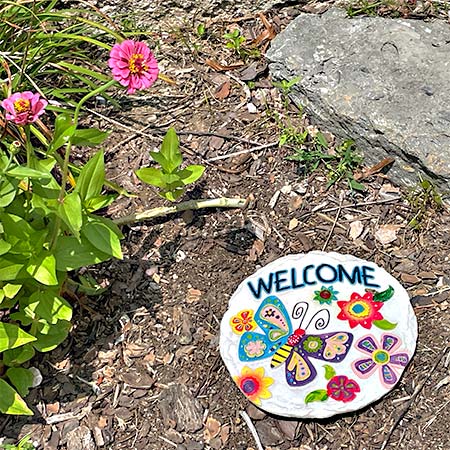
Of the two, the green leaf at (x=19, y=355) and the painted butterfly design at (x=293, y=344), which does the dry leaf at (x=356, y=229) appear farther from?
the green leaf at (x=19, y=355)

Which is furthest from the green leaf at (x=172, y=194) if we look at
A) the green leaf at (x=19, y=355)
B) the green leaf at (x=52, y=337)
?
the green leaf at (x=19, y=355)

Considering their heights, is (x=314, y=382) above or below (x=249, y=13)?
below

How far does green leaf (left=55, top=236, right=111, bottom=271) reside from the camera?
1.97 m

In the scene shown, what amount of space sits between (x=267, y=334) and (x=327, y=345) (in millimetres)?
172

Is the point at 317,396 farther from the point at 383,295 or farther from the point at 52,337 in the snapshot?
the point at 52,337

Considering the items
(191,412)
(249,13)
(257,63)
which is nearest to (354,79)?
(257,63)

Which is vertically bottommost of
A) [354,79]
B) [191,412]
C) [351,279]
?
[191,412]

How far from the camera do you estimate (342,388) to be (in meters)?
2.09

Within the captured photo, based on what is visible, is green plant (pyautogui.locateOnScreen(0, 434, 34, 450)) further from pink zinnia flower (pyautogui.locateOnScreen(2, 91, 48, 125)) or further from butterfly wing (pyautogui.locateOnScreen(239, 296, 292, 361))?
pink zinnia flower (pyautogui.locateOnScreen(2, 91, 48, 125))

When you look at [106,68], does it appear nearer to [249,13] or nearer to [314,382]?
[249,13]

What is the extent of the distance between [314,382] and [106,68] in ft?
4.74

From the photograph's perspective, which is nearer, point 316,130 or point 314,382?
point 314,382

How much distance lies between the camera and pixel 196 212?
2.49 metres

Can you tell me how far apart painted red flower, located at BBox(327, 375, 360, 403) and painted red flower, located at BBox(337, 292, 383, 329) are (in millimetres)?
168
